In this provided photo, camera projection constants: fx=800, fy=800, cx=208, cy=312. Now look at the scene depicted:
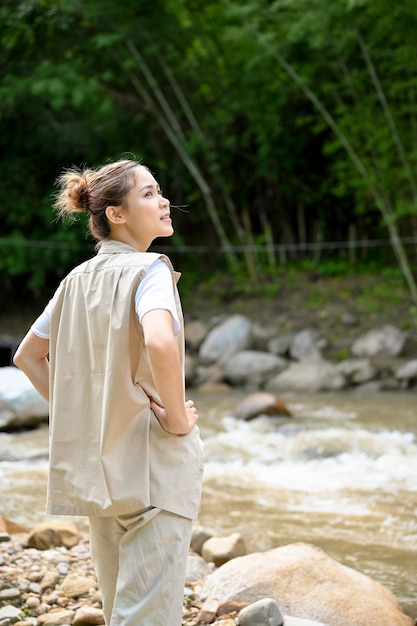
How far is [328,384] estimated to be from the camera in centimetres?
786

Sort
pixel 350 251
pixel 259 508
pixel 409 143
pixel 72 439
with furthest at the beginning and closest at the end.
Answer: pixel 350 251 → pixel 409 143 → pixel 259 508 → pixel 72 439

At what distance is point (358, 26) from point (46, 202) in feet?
16.1

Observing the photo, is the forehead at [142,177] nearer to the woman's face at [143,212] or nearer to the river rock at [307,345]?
the woman's face at [143,212]

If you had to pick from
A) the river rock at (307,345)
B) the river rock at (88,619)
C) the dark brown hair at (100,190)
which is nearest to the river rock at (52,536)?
the river rock at (88,619)

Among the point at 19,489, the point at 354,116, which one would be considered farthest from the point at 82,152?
the point at 19,489

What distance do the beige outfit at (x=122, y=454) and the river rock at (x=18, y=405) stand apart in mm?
4760

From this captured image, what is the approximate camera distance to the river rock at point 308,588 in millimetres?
2311

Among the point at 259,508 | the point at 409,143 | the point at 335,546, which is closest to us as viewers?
the point at 335,546

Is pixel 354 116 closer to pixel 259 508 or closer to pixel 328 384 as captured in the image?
pixel 328 384

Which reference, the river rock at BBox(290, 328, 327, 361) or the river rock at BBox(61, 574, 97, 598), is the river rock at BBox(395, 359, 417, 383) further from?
the river rock at BBox(61, 574, 97, 598)

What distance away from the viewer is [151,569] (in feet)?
4.63

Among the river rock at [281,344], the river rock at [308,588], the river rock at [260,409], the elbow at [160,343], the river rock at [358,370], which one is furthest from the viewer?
the river rock at [281,344]

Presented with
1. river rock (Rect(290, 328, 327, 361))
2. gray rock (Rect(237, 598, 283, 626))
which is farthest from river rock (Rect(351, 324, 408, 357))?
gray rock (Rect(237, 598, 283, 626))

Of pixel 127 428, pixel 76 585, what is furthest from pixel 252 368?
pixel 127 428
